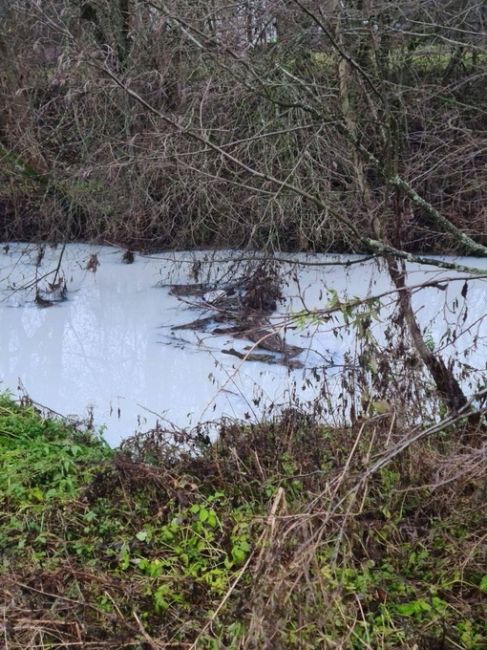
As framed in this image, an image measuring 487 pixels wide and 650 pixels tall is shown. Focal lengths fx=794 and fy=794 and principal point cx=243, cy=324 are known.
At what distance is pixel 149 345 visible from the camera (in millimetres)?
6516

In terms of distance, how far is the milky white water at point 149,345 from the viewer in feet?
17.0

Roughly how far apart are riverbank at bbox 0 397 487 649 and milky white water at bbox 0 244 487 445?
1.60 feet

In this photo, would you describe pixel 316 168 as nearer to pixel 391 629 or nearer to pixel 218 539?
pixel 218 539

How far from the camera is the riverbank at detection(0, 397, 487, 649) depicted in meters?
2.75

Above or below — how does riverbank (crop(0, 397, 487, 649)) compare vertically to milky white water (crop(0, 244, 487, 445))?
below

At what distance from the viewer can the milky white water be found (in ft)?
17.0

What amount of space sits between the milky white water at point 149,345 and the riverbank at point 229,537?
0.49 m

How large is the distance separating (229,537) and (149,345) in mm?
3266

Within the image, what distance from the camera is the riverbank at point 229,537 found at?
2.75 meters

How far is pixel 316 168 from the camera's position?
719cm

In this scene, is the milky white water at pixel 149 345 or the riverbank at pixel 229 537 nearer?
the riverbank at pixel 229 537

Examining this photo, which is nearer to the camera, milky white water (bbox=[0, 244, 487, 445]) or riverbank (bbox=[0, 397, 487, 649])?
riverbank (bbox=[0, 397, 487, 649])

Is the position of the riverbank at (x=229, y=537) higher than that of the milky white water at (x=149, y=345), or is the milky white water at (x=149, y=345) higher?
the milky white water at (x=149, y=345)

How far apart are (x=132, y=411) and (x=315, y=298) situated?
273 centimetres
